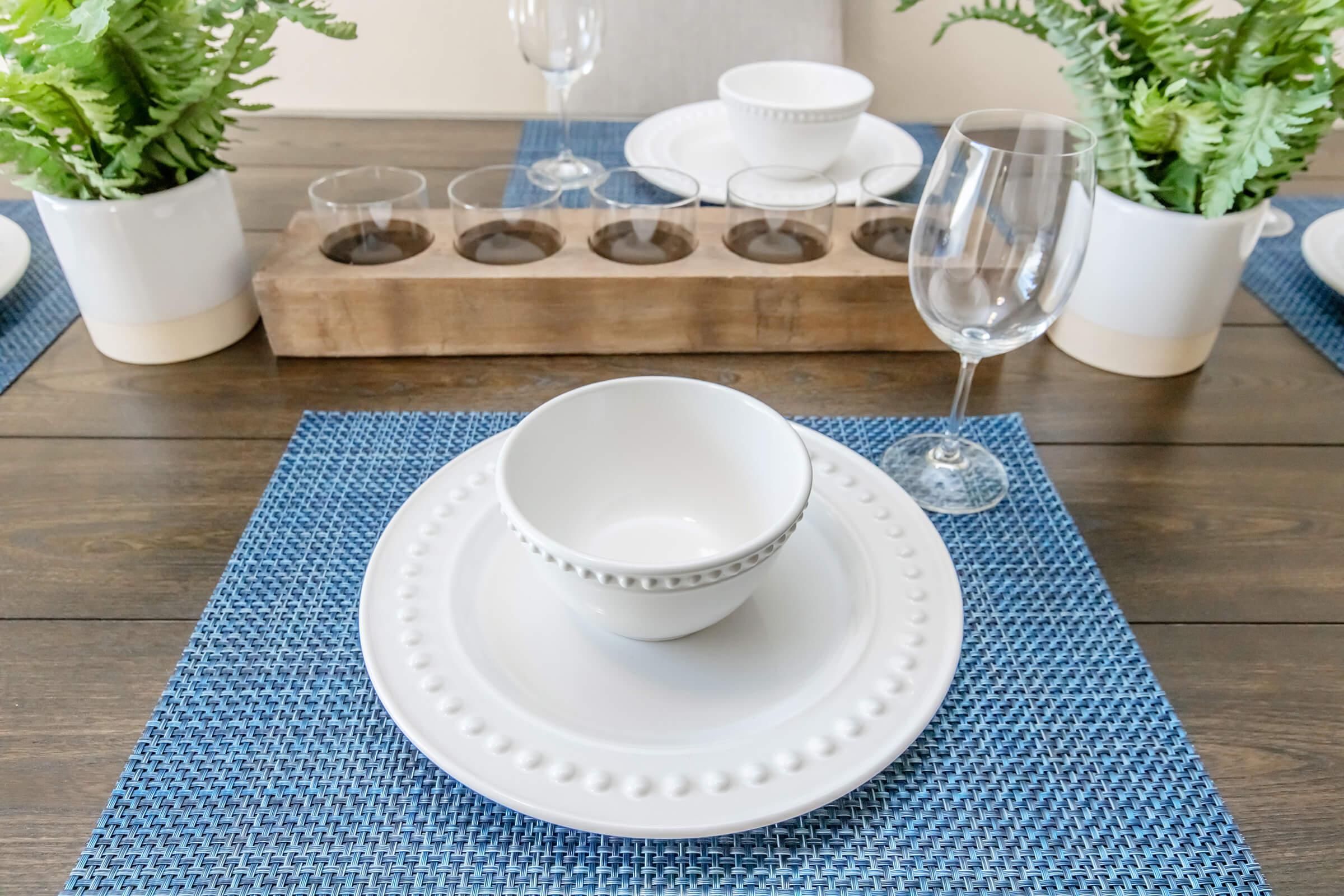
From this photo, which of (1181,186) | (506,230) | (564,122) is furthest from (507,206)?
(1181,186)

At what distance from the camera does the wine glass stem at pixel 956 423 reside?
63cm

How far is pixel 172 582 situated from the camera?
0.55 m

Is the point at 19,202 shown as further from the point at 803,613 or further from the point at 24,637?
the point at 803,613

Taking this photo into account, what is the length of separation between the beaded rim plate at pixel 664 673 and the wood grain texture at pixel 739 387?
0.19 m

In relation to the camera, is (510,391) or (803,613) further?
(510,391)

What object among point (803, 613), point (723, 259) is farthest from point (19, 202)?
point (803, 613)

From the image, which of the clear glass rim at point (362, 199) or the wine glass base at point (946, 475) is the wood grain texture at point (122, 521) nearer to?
the clear glass rim at point (362, 199)

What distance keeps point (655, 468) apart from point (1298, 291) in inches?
26.3

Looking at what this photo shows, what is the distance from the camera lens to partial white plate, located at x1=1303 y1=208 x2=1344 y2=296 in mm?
818

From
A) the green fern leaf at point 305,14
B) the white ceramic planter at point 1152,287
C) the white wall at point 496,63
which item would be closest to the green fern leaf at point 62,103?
the green fern leaf at point 305,14

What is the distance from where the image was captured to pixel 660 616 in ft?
1.43

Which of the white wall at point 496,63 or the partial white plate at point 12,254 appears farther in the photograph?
the white wall at point 496,63

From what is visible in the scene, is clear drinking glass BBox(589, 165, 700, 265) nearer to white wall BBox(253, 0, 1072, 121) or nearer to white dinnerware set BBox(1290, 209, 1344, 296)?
white dinnerware set BBox(1290, 209, 1344, 296)

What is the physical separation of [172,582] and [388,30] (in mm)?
1602
